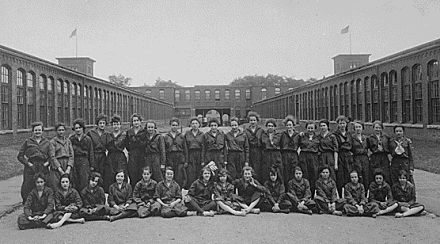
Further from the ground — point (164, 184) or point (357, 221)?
point (164, 184)

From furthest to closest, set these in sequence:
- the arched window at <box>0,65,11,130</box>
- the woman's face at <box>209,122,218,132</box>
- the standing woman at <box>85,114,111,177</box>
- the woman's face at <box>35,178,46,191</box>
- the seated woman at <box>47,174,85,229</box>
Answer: the arched window at <box>0,65,11,130</box>
the woman's face at <box>209,122,218,132</box>
the standing woman at <box>85,114,111,177</box>
the woman's face at <box>35,178,46,191</box>
the seated woman at <box>47,174,85,229</box>

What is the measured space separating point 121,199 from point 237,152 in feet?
8.39

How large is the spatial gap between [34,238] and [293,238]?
12.6 feet

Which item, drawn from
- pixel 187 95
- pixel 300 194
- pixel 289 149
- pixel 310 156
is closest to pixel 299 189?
pixel 300 194

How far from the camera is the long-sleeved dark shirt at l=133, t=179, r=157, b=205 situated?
8229 mm

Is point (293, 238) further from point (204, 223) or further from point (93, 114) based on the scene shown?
point (93, 114)

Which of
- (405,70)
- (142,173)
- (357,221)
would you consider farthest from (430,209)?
(405,70)

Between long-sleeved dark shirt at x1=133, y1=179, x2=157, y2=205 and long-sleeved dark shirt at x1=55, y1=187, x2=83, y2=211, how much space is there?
102 cm

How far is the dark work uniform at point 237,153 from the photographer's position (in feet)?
30.0

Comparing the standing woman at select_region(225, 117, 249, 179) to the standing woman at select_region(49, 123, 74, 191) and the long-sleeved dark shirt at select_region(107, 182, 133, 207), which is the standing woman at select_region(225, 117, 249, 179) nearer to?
the long-sleeved dark shirt at select_region(107, 182, 133, 207)

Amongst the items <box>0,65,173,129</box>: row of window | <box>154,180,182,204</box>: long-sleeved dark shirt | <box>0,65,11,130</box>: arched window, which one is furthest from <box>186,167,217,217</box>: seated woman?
<box>0,65,11,130</box>: arched window

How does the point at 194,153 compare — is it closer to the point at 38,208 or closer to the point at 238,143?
the point at 238,143

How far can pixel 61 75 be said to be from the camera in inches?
1212

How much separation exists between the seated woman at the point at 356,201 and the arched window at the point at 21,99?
818 inches
